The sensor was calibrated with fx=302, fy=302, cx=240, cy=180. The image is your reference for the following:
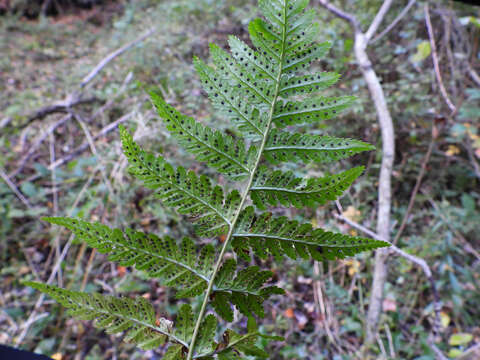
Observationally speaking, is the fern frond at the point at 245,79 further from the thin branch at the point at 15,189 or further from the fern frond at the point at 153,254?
the thin branch at the point at 15,189

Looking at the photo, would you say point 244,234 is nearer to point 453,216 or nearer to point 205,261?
point 205,261

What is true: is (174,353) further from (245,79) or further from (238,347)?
(245,79)

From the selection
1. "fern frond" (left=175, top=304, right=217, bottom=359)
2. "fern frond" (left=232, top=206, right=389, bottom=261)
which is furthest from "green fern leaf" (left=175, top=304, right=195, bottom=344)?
"fern frond" (left=232, top=206, right=389, bottom=261)

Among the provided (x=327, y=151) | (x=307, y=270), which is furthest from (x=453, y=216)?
(x=327, y=151)

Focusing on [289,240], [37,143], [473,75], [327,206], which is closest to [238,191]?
[289,240]

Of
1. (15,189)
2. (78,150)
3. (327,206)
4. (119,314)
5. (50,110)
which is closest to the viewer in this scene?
(119,314)

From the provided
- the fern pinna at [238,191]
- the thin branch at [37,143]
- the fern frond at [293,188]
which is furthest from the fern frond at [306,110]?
the thin branch at [37,143]

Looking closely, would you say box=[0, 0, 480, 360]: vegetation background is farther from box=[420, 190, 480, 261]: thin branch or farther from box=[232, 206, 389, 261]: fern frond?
box=[232, 206, 389, 261]: fern frond
